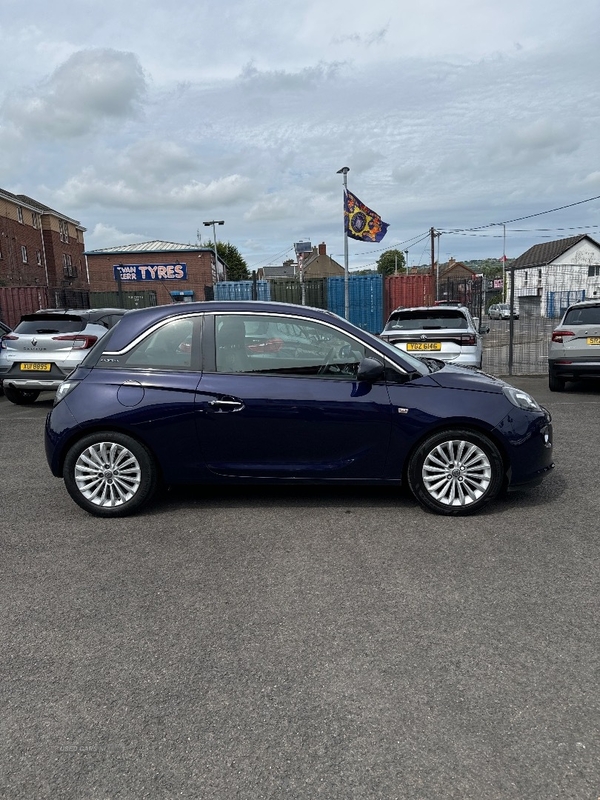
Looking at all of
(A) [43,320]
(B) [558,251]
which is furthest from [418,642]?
(B) [558,251]

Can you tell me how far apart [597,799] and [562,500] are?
3076 mm

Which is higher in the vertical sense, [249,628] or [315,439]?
[315,439]

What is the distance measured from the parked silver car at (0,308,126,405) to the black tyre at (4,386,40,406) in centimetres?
14

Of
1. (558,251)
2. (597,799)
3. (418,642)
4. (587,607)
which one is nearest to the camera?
(597,799)

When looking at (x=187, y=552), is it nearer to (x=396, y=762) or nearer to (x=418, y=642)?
(x=418, y=642)

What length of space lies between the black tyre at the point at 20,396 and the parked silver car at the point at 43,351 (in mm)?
141

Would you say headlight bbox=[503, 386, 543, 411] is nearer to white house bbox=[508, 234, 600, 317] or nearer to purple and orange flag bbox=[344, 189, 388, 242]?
white house bbox=[508, 234, 600, 317]

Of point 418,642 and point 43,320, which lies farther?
point 43,320

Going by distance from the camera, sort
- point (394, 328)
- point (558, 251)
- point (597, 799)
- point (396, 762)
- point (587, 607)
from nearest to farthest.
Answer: point (597, 799) → point (396, 762) → point (587, 607) → point (394, 328) → point (558, 251)

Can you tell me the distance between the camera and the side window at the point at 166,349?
4.57 meters

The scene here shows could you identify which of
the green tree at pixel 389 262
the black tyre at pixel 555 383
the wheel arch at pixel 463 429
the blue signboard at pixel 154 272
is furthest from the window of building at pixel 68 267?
the green tree at pixel 389 262

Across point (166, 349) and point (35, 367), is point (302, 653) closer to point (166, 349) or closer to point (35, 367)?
point (166, 349)

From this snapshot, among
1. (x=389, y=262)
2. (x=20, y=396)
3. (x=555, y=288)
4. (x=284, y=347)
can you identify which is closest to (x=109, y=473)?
(x=284, y=347)

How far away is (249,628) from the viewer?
295 cm
